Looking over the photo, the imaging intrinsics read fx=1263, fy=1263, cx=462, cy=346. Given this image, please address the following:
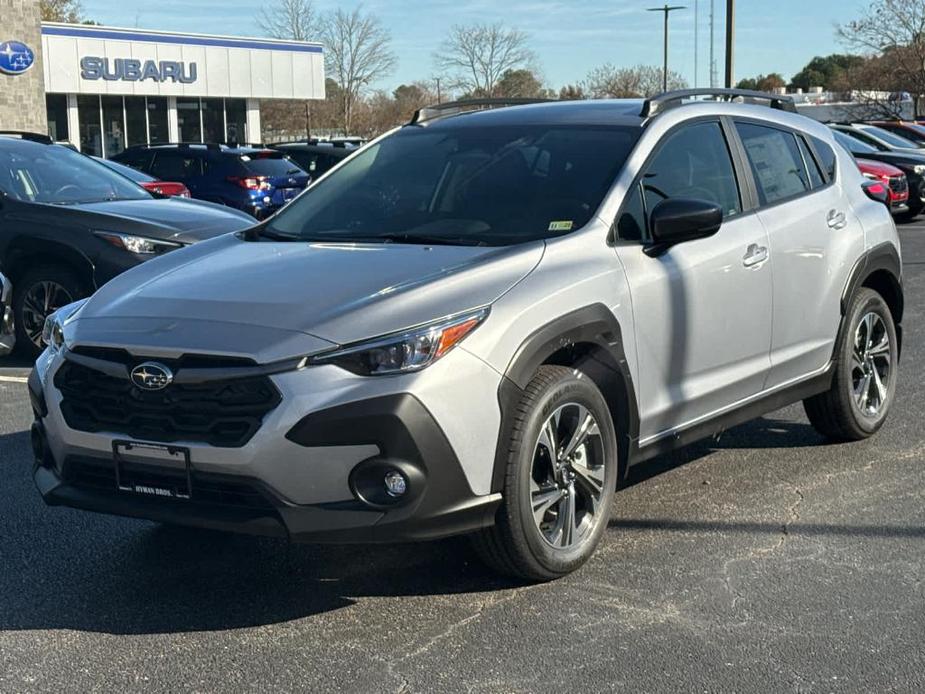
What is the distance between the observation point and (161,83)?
138 ft

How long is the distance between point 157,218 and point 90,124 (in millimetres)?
32918

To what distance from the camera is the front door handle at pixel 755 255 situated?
18.2 feet

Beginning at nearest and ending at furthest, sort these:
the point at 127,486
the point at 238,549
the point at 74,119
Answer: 1. the point at 127,486
2. the point at 238,549
3. the point at 74,119

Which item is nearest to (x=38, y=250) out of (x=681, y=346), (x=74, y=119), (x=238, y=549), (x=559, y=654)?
(x=238, y=549)

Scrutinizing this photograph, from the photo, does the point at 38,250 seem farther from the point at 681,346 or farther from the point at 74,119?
the point at 74,119

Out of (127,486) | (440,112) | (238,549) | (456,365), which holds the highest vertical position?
(440,112)

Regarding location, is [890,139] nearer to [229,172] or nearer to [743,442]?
[229,172]

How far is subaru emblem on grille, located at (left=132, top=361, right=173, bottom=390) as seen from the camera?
13.5 feet

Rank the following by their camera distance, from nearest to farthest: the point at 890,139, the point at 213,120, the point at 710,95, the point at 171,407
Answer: the point at 171,407 → the point at 710,95 → the point at 890,139 → the point at 213,120

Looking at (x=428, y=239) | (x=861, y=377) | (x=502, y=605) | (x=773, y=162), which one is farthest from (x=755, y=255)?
(x=502, y=605)

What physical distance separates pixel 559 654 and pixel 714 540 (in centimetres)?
134

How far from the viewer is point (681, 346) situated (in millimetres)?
5172

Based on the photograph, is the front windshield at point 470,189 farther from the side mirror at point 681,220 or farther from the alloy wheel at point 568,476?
the alloy wheel at point 568,476

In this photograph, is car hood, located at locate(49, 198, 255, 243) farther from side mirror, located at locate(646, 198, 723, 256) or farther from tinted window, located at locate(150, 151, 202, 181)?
tinted window, located at locate(150, 151, 202, 181)
